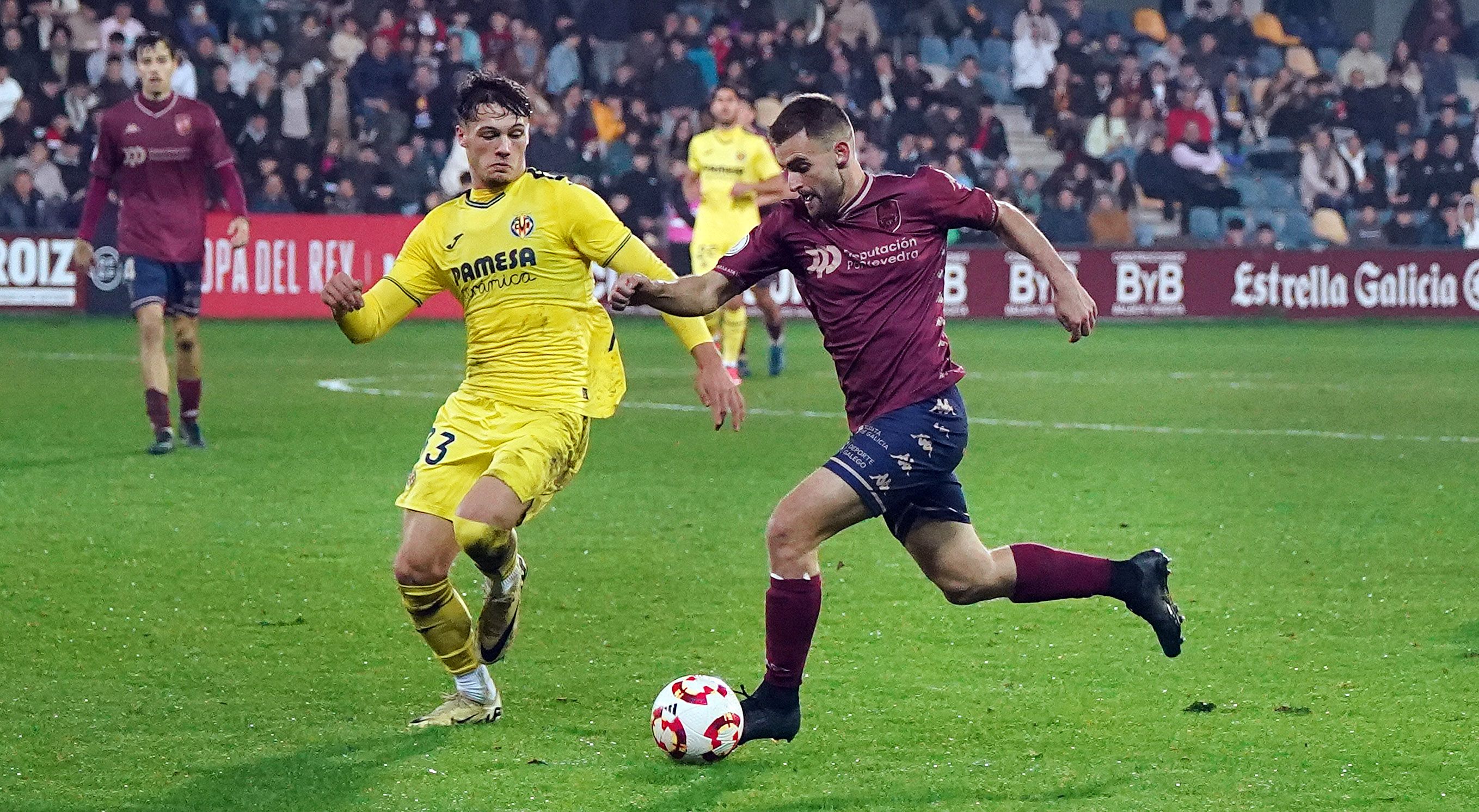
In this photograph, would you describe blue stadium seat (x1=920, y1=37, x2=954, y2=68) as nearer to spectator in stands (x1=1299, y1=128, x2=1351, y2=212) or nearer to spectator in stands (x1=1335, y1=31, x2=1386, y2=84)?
spectator in stands (x1=1299, y1=128, x2=1351, y2=212)

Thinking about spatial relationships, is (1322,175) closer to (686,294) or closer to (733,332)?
(733,332)

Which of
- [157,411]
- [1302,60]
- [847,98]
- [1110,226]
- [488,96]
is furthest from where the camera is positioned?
[1302,60]

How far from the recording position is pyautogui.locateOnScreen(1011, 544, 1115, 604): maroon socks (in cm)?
575

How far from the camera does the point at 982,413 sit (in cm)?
1411

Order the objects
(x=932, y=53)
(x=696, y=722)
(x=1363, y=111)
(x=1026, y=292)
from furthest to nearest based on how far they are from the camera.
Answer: (x=932, y=53)
(x=1363, y=111)
(x=1026, y=292)
(x=696, y=722)

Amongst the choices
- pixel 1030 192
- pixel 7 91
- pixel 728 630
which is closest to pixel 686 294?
pixel 728 630

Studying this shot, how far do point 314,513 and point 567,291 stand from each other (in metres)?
3.82

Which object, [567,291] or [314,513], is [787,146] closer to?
[567,291]

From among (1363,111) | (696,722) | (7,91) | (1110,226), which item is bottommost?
(696,722)

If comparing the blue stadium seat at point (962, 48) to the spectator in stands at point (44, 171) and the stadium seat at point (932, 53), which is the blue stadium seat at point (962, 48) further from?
the spectator in stands at point (44, 171)

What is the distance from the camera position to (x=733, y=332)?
1595 cm

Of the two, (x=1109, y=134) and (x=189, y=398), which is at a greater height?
(x=1109, y=134)

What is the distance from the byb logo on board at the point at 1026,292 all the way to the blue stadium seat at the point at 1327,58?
8.84 metres

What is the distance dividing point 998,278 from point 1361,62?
9540 millimetres
